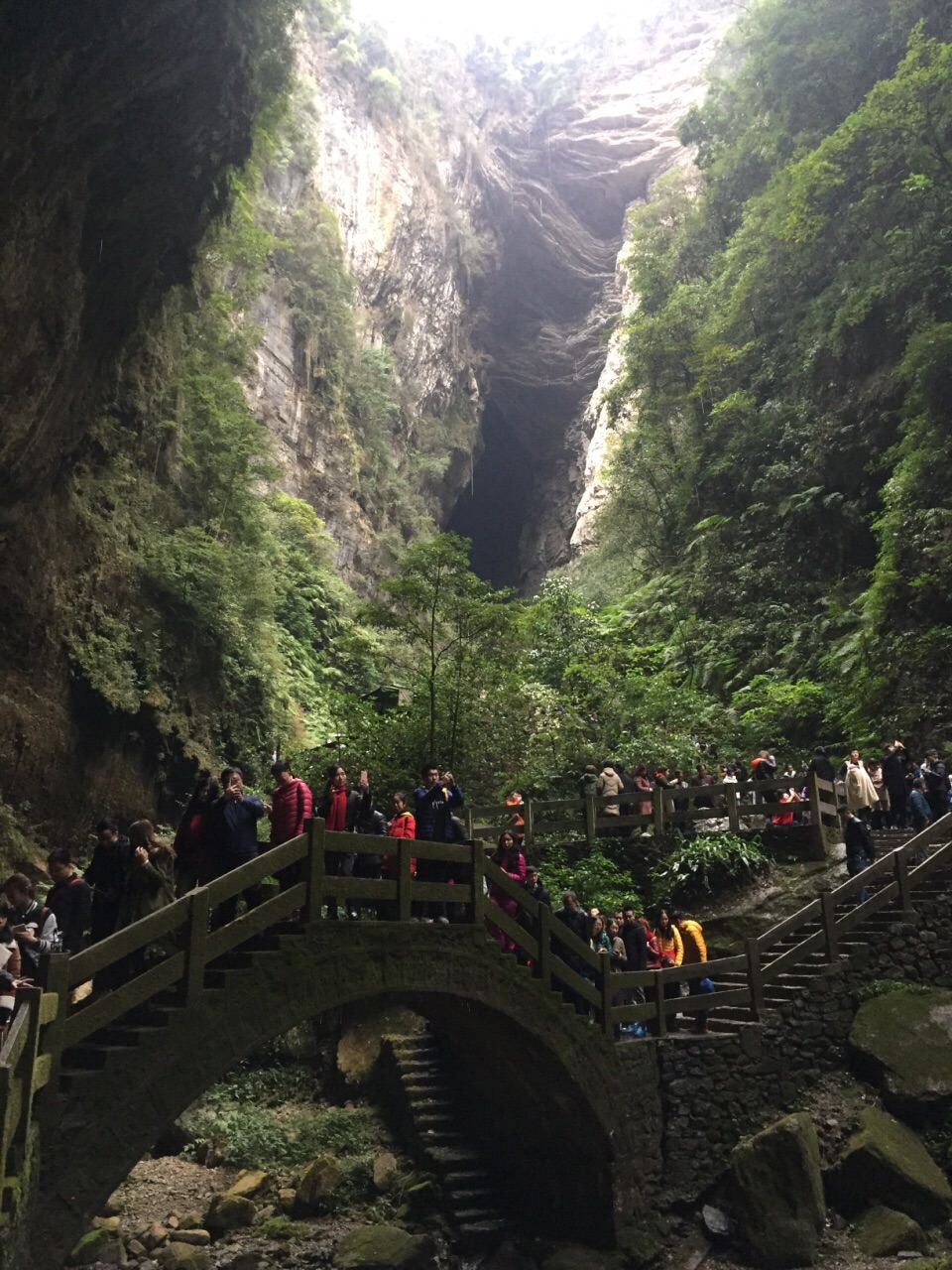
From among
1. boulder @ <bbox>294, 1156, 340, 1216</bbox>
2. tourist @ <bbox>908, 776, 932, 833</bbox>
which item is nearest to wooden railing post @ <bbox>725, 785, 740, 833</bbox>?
tourist @ <bbox>908, 776, 932, 833</bbox>

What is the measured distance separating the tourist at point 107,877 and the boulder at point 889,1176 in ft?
26.0

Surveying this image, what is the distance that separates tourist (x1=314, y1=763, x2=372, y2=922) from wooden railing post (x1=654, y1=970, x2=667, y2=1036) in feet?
12.0

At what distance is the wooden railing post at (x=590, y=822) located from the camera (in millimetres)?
15156

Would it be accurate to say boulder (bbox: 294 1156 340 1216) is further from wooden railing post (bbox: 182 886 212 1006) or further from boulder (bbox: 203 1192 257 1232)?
wooden railing post (bbox: 182 886 212 1006)

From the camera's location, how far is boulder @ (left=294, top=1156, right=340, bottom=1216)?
1126cm

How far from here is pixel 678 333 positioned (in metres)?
31.0

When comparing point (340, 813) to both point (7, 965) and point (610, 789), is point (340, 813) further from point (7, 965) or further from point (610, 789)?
point (610, 789)

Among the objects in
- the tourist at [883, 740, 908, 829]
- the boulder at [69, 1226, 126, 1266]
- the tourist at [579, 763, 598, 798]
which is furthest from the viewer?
the tourist at [579, 763, 598, 798]

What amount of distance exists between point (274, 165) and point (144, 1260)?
34670 millimetres

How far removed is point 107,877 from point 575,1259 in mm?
6307

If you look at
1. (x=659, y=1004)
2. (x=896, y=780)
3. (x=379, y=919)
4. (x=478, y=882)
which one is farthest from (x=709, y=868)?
(x=379, y=919)

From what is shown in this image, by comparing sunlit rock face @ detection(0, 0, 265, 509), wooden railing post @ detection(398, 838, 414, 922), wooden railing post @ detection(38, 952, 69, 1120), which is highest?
sunlit rock face @ detection(0, 0, 265, 509)

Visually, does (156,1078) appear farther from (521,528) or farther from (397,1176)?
(521,528)

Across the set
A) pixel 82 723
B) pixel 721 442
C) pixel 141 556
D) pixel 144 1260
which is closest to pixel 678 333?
pixel 721 442
